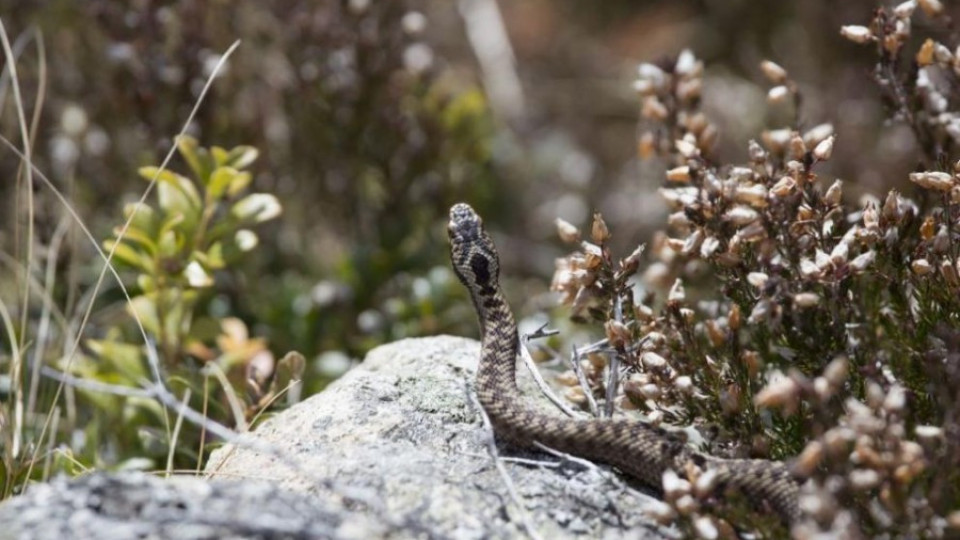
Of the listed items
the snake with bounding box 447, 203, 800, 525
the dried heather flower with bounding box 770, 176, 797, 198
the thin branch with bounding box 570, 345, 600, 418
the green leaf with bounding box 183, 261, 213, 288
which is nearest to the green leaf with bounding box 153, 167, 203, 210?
the green leaf with bounding box 183, 261, 213, 288

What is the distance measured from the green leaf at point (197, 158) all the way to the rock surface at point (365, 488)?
51.8 inches

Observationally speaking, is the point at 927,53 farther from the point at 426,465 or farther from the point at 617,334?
the point at 426,465

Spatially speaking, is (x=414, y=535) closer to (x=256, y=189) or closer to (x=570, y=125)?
(x=256, y=189)

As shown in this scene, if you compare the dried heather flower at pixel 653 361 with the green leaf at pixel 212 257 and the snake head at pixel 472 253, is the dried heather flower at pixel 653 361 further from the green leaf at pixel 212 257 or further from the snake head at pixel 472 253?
the green leaf at pixel 212 257

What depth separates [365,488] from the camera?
3.74m

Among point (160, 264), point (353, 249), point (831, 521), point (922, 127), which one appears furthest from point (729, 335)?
point (353, 249)

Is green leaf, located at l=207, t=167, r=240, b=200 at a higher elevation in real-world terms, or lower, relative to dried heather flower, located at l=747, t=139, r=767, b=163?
higher

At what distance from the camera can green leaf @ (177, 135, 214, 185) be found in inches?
208

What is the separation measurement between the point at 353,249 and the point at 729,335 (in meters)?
3.32

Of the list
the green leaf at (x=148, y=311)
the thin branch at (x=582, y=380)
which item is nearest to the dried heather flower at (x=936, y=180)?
the thin branch at (x=582, y=380)

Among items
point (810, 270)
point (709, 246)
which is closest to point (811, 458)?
point (810, 270)

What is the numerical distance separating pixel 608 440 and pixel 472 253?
4.15 ft

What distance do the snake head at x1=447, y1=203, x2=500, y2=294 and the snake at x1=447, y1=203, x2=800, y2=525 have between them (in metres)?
0.26

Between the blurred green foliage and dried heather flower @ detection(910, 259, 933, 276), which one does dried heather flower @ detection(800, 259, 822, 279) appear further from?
the blurred green foliage
